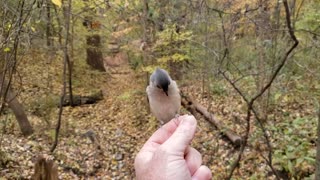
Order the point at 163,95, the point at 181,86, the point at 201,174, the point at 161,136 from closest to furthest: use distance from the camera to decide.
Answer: the point at 201,174
the point at 161,136
the point at 163,95
the point at 181,86

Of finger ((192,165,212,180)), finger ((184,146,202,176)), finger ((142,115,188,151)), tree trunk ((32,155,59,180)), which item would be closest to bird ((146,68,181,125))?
finger ((142,115,188,151))

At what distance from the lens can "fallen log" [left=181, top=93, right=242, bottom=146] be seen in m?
7.36

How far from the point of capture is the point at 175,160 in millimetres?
2072

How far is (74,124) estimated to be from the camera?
9352 mm

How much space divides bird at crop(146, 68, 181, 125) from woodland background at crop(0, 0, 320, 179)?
1.79 metres

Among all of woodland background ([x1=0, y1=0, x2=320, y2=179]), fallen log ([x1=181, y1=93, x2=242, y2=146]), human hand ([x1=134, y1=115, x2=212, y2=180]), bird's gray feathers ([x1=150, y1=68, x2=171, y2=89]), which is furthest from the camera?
fallen log ([x1=181, y1=93, x2=242, y2=146])

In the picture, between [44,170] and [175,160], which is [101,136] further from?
[175,160]

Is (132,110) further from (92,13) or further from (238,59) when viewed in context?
(238,59)

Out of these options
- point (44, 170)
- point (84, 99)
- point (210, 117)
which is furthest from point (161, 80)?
point (84, 99)

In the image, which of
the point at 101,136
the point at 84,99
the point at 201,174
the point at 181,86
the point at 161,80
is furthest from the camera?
the point at 84,99

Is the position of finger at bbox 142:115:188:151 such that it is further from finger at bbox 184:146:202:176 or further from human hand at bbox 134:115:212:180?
finger at bbox 184:146:202:176

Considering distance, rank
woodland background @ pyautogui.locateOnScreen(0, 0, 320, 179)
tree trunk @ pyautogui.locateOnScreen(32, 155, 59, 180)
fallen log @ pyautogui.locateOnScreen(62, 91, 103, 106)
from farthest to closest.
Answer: fallen log @ pyautogui.locateOnScreen(62, 91, 103, 106)
woodland background @ pyautogui.locateOnScreen(0, 0, 320, 179)
tree trunk @ pyautogui.locateOnScreen(32, 155, 59, 180)

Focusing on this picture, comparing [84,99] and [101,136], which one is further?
[84,99]

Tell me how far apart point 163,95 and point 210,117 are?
5603 mm
